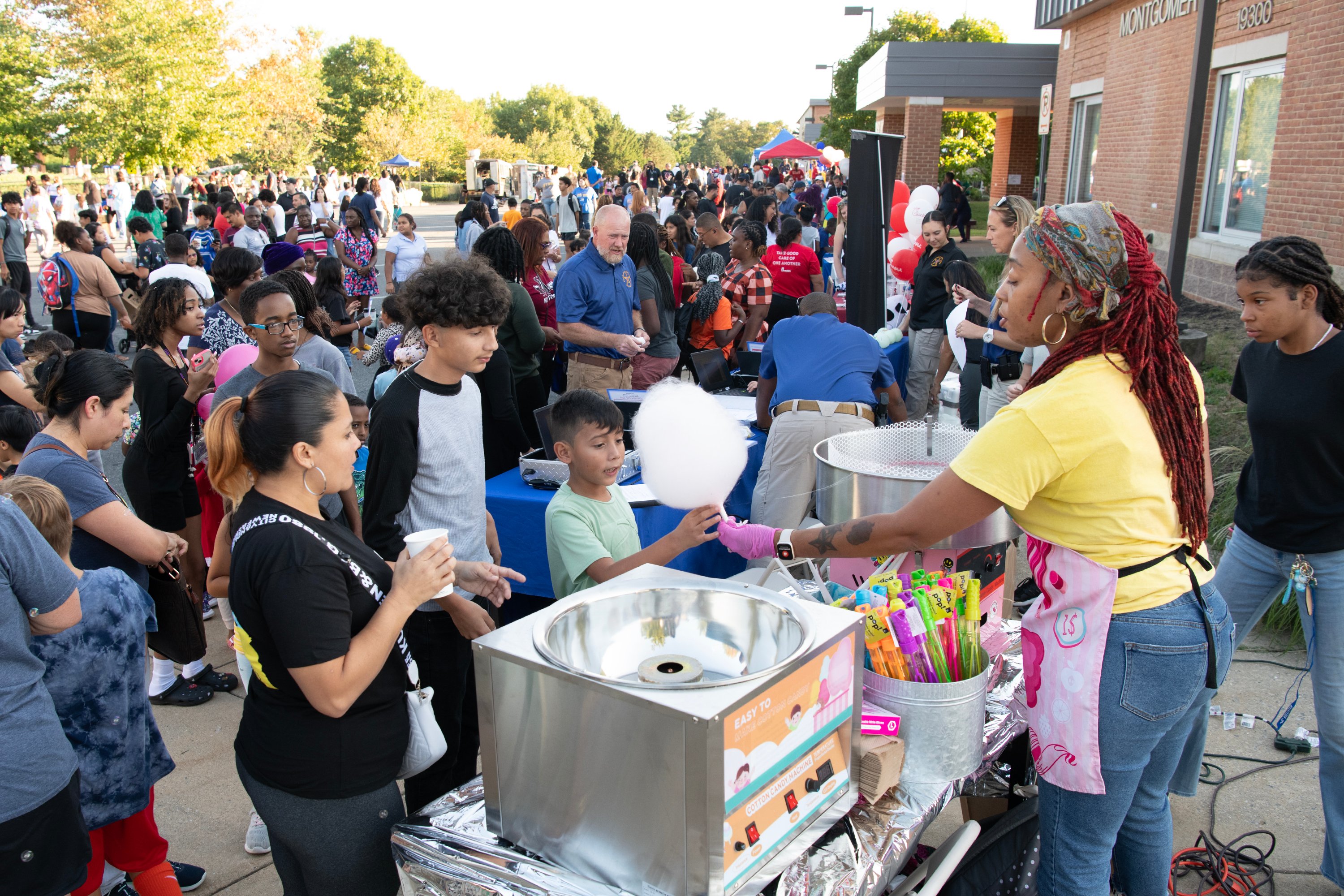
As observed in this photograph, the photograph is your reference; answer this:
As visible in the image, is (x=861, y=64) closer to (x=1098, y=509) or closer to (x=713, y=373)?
(x=713, y=373)

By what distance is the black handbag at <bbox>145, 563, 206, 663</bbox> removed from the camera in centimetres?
286

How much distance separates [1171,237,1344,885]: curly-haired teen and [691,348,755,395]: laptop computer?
3496mm

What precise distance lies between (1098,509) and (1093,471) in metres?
0.08

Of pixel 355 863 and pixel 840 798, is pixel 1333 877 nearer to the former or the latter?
pixel 840 798

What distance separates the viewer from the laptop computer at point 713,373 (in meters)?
6.00

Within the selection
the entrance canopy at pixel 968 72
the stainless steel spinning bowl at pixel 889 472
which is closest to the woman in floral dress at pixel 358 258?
the stainless steel spinning bowl at pixel 889 472

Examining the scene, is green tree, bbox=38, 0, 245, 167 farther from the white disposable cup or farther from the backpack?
the white disposable cup

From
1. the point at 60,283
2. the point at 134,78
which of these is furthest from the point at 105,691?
the point at 134,78

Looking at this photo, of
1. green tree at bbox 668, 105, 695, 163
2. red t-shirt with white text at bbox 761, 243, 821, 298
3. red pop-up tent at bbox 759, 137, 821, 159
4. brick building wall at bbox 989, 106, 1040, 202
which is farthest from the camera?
green tree at bbox 668, 105, 695, 163

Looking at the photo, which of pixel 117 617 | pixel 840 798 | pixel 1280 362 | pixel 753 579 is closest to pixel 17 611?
pixel 117 617

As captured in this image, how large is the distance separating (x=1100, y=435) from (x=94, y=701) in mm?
2368

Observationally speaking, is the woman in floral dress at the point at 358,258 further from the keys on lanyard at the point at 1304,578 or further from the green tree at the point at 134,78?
the green tree at the point at 134,78

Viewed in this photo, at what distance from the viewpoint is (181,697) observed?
370cm

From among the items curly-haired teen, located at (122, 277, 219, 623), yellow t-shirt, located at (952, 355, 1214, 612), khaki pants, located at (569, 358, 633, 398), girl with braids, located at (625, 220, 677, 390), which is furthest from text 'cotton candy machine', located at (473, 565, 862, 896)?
girl with braids, located at (625, 220, 677, 390)
